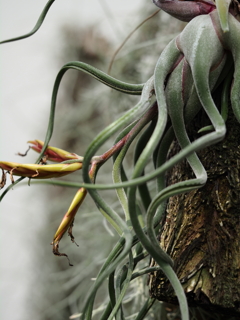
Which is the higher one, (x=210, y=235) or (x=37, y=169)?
(x=37, y=169)

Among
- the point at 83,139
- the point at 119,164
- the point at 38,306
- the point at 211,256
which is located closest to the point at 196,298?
the point at 211,256

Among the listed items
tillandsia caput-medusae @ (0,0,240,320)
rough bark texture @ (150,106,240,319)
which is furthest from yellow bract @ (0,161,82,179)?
rough bark texture @ (150,106,240,319)

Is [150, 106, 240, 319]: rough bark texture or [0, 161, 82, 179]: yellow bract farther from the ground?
[0, 161, 82, 179]: yellow bract

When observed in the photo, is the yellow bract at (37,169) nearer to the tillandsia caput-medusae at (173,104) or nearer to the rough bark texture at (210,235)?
the tillandsia caput-medusae at (173,104)

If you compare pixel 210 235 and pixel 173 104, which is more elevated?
pixel 173 104

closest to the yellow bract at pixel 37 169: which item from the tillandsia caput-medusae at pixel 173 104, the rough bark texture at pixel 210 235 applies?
the tillandsia caput-medusae at pixel 173 104

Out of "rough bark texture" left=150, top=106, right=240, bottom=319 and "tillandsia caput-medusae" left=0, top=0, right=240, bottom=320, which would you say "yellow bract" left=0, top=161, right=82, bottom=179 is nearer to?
"tillandsia caput-medusae" left=0, top=0, right=240, bottom=320

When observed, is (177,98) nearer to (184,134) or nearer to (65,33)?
(184,134)

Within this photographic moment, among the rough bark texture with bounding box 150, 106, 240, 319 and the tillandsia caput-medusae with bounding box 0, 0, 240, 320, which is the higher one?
the tillandsia caput-medusae with bounding box 0, 0, 240, 320
